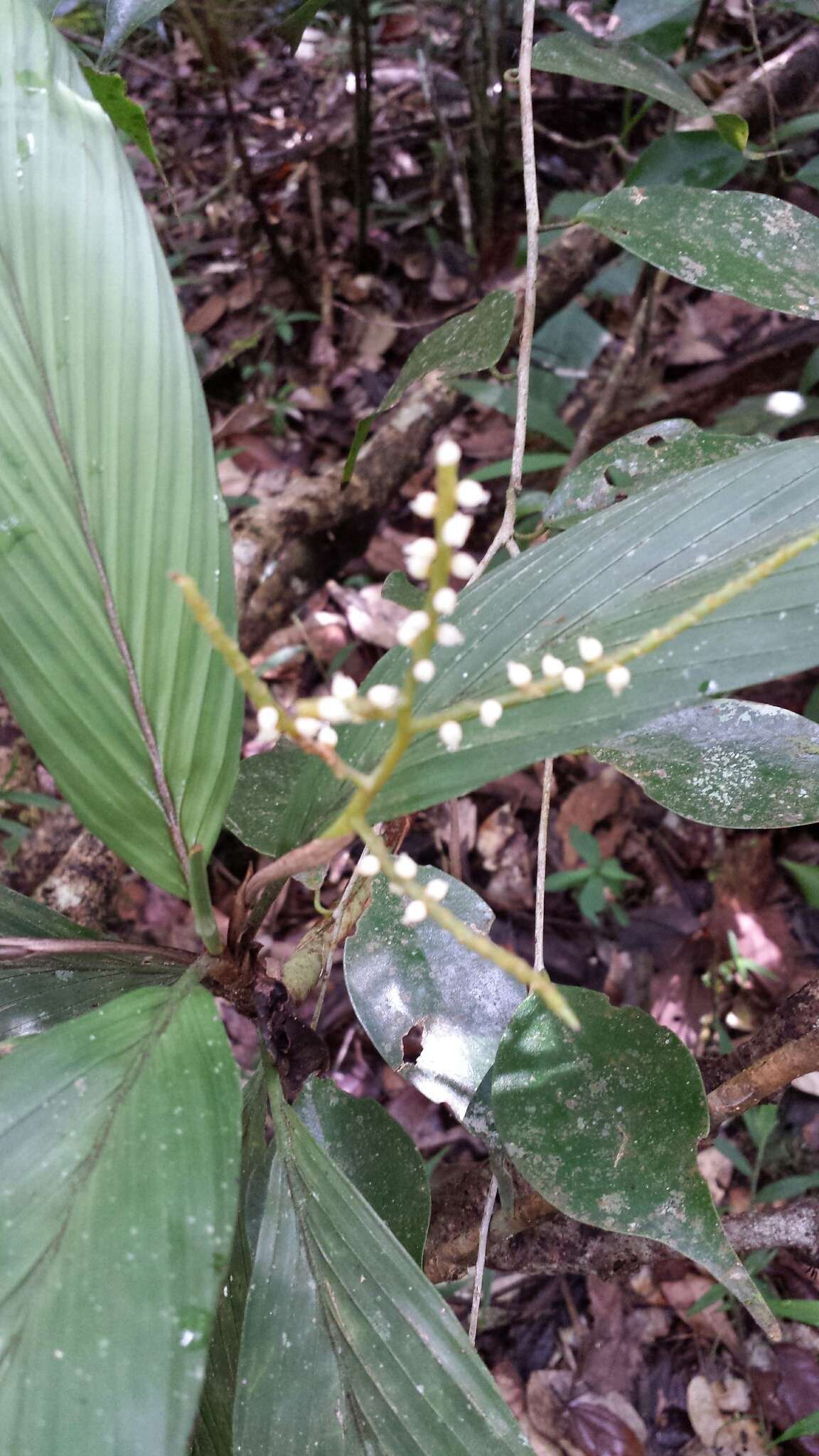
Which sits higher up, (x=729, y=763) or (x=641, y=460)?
(x=641, y=460)

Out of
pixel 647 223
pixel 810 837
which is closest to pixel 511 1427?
pixel 647 223

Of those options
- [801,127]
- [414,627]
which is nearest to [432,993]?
[414,627]

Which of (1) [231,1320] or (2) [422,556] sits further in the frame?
(1) [231,1320]

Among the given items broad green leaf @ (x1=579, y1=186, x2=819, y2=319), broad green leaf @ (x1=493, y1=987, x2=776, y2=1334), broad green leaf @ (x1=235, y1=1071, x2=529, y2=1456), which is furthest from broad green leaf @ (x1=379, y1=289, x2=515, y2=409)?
broad green leaf @ (x1=235, y1=1071, x2=529, y2=1456)

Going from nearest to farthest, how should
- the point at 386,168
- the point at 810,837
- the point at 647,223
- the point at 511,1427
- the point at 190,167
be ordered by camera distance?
1. the point at 511,1427
2. the point at 647,223
3. the point at 810,837
4. the point at 386,168
5. the point at 190,167

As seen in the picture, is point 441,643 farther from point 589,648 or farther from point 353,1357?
point 353,1357

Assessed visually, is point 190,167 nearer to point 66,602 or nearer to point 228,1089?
point 66,602

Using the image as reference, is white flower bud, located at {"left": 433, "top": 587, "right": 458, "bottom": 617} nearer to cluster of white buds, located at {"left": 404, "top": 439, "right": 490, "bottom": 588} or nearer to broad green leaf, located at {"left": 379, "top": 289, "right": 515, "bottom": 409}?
cluster of white buds, located at {"left": 404, "top": 439, "right": 490, "bottom": 588}
